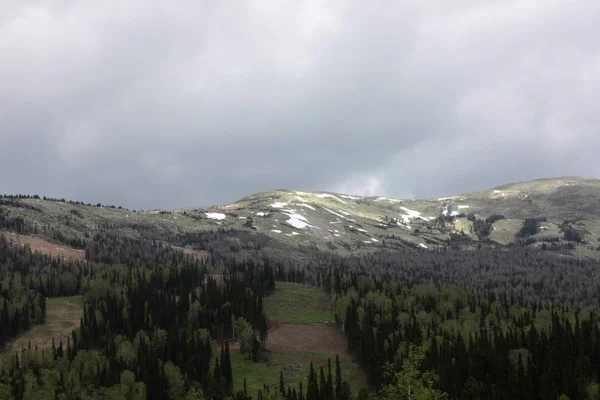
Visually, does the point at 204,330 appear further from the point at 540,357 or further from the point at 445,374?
the point at 540,357

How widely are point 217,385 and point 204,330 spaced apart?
36251 millimetres

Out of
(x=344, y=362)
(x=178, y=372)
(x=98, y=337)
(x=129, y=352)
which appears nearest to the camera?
(x=178, y=372)

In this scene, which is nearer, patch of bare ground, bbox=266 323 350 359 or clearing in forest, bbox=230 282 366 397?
clearing in forest, bbox=230 282 366 397

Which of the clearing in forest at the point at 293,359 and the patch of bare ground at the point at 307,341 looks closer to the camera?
the clearing in forest at the point at 293,359

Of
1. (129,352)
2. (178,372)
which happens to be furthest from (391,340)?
(129,352)

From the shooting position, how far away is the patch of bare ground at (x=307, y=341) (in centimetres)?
18275

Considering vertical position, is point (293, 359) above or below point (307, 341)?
below

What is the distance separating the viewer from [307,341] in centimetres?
19025

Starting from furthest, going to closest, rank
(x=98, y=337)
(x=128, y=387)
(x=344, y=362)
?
(x=98, y=337)
(x=344, y=362)
(x=128, y=387)

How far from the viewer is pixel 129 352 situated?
162 metres

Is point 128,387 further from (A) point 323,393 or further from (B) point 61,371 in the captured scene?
(A) point 323,393

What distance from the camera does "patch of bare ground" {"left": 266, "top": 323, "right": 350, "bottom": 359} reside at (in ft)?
600

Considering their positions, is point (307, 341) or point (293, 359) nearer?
point (293, 359)

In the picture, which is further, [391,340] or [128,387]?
[391,340]
